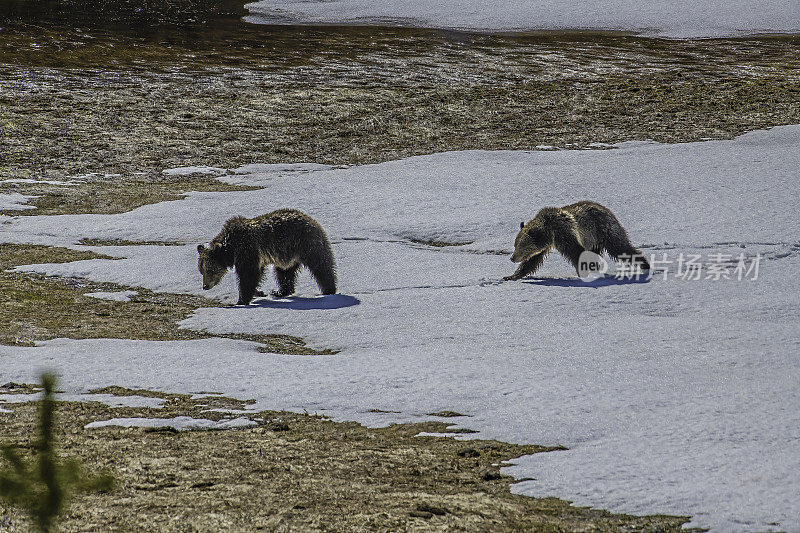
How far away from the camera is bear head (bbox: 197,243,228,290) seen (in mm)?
9109

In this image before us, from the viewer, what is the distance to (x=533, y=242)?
931 centimetres

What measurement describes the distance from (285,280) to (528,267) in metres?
2.62

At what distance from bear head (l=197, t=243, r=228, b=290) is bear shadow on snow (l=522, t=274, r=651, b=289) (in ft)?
10.4

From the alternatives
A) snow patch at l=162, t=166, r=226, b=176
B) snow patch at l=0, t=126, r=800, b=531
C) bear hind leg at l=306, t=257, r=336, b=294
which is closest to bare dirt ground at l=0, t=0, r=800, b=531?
snow patch at l=162, t=166, r=226, b=176

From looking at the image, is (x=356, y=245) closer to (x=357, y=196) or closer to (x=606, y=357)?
(x=357, y=196)

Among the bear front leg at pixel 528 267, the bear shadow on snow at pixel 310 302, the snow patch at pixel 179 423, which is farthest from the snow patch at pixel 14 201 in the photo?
the snow patch at pixel 179 423

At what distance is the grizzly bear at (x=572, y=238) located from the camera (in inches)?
366

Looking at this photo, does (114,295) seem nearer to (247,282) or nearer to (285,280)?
(247,282)

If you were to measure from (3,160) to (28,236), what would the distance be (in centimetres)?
635

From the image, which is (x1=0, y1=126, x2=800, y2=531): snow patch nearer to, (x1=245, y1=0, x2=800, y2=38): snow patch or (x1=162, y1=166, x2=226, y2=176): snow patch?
(x1=162, y1=166, x2=226, y2=176): snow patch

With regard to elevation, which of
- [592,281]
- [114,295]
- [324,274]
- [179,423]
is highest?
[592,281]

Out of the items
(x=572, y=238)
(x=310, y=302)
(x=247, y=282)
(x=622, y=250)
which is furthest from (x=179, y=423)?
(x=622, y=250)

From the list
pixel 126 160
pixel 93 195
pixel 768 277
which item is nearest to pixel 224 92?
pixel 126 160

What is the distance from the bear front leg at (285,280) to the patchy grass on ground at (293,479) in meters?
3.71
